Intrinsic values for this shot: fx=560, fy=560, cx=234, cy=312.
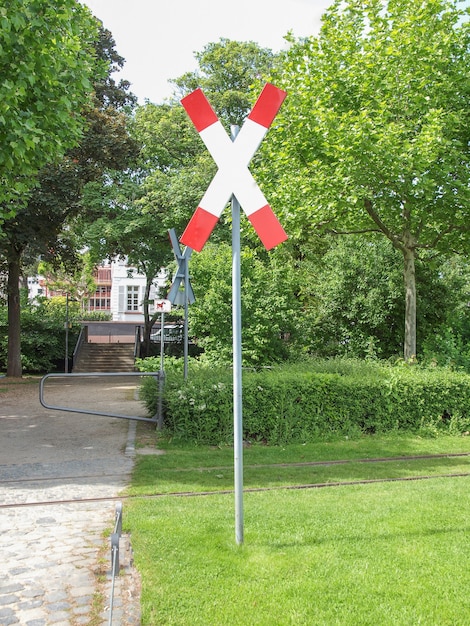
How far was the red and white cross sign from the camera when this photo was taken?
400 centimetres

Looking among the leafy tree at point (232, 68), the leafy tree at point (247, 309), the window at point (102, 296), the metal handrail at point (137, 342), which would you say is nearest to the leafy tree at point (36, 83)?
the leafy tree at point (247, 309)

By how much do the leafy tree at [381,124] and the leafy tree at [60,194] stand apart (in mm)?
9428

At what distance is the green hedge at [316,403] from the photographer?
30.5 ft

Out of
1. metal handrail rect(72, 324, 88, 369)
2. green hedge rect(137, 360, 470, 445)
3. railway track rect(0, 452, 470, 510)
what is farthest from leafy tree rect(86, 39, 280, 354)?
railway track rect(0, 452, 470, 510)

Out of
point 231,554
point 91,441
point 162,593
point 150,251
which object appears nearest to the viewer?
point 162,593

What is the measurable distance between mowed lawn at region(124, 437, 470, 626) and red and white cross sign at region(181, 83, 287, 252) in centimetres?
225

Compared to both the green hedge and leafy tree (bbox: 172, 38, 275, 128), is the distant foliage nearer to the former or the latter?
leafy tree (bbox: 172, 38, 275, 128)

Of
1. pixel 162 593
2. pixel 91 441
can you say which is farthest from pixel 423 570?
pixel 91 441

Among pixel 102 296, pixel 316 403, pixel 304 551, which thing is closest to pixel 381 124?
pixel 316 403

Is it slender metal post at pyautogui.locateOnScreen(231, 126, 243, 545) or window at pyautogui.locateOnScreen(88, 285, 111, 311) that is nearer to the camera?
slender metal post at pyautogui.locateOnScreen(231, 126, 243, 545)

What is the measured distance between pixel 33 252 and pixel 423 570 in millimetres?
19744

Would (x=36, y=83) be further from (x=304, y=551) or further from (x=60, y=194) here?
(x=60, y=194)

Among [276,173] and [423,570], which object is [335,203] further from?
[423,570]

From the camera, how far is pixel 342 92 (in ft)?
39.9
